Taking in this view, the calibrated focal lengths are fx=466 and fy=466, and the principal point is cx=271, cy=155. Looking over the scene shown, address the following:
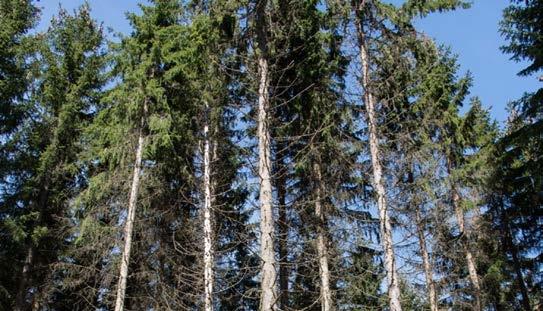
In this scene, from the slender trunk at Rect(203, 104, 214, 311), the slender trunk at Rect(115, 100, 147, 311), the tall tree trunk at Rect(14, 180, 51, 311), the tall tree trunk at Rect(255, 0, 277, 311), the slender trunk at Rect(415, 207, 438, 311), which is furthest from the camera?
the tall tree trunk at Rect(14, 180, 51, 311)

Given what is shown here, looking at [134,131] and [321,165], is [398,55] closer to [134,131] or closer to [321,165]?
[321,165]

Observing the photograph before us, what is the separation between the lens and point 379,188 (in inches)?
371

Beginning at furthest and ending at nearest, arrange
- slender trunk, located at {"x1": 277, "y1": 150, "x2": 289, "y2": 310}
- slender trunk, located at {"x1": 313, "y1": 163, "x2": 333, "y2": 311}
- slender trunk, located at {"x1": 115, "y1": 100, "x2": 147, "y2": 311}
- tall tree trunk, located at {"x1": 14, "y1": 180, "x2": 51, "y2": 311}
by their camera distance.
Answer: tall tree trunk, located at {"x1": 14, "y1": 180, "x2": 51, "y2": 311} < slender trunk, located at {"x1": 115, "y1": 100, "x2": 147, "y2": 311} < slender trunk, located at {"x1": 277, "y1": 150, "x2": 289, "y2": 310} < slender trunk, located at {"x1": 313, "y1": 163, "x2": 333, "y2": 311}

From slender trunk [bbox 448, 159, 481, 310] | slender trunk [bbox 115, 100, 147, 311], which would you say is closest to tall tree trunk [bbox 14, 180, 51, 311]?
slender trunk [bbox 115, 100, 147, 311]

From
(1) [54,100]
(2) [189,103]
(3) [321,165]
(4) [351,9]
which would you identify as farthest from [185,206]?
(4) [351,9]

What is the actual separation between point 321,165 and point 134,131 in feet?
17.6

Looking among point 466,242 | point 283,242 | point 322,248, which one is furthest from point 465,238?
point 283,242

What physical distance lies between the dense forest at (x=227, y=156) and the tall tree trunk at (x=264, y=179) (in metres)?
Result: 0.07

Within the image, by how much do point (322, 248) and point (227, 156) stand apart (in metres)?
4.79

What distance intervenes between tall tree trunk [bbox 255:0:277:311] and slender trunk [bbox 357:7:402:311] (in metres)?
2.55

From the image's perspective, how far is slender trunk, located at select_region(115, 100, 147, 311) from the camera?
1122 cm

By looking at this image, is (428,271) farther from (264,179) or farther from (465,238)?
(264,179)

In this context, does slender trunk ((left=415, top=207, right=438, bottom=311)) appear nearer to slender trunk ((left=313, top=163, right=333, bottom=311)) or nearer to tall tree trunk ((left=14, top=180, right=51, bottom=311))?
slender trunk ((left=313, top=163, right=333, bottom=311))

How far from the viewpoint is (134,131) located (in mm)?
13156
